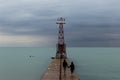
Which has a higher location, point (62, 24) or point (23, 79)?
point (62, 24)

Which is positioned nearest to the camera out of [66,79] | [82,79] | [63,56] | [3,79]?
[66,79]

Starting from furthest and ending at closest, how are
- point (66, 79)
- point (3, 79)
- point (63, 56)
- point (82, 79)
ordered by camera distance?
point (63, 56), point (3, 79), point (82, 79), point (66, 79)

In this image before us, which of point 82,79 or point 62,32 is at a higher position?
point 62,32

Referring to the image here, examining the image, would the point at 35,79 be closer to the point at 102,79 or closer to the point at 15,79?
the point at 15,79

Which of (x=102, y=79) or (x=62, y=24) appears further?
(x=62, y=24)

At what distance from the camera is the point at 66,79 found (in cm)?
3362

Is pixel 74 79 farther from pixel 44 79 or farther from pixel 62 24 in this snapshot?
pixel 62 24

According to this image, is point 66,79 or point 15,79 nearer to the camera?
point 66,79

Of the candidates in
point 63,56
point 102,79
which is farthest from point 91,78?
point 63,56

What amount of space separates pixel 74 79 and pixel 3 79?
18.2 metres

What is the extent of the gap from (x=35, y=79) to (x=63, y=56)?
29.7 m

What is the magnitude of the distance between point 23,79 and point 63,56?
2915 centimetres

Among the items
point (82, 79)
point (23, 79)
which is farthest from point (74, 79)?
point (23, 79)

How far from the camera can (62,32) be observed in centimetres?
8019
